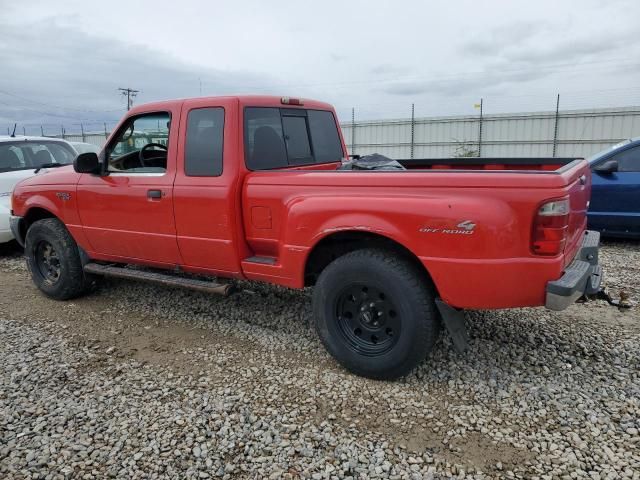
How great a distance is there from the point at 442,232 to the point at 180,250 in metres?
2.25

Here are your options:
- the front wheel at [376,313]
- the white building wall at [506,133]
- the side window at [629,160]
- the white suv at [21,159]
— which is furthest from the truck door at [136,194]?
the white building wall at [506,133]

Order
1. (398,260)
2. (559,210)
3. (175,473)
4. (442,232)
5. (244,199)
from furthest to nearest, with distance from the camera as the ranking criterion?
1. (244,199)
2. (398,260)
3. (442,232)
4. (559,210)
5. (175,473)

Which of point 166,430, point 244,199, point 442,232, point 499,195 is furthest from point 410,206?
point 166,430

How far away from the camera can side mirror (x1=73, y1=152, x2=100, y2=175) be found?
4.41 meters

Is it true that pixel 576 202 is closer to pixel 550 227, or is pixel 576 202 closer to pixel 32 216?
pixel 550 227

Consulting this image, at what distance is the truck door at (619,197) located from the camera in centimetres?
664

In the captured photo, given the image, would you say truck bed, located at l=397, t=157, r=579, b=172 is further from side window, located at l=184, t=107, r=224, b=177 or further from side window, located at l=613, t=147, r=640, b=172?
side window, located at l=613, t=147, r=640, b=172

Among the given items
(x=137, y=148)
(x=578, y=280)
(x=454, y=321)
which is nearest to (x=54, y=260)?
(x=137, y=148)

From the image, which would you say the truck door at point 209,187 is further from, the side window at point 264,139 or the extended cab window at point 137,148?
the extended cab window at point 137,148

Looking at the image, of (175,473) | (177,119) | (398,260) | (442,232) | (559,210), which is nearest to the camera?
(175,473)

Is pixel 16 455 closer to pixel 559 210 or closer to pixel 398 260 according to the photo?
pixel 398 260

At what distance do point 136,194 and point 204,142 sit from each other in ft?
2.68

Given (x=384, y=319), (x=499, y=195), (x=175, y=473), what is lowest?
(x=175, y=473)

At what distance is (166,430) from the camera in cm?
289
